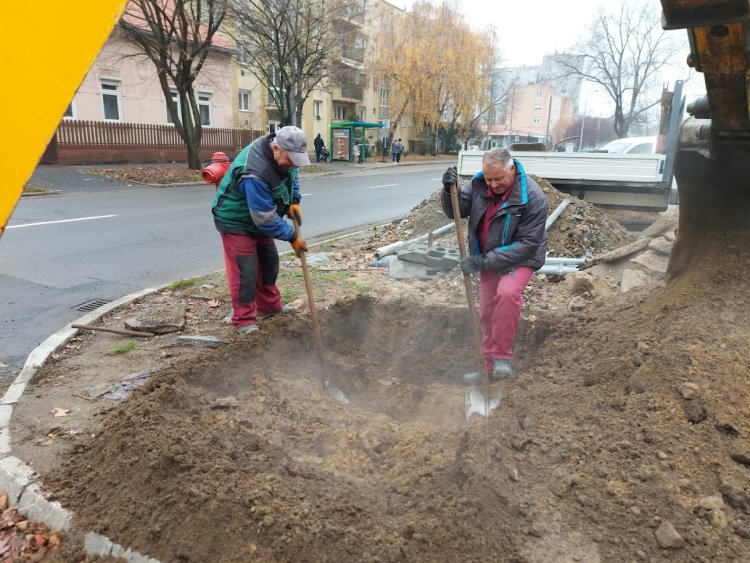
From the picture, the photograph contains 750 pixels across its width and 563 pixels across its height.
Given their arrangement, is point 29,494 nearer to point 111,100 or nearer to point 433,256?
point 433,256

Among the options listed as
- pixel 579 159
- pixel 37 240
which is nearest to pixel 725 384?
pixel 579 159

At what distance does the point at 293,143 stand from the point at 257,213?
624mm

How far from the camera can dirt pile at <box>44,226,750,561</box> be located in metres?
2.39

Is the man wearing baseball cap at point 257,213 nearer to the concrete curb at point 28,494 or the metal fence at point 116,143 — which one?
the concrete curb at point 28,494

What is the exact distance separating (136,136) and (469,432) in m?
23.7

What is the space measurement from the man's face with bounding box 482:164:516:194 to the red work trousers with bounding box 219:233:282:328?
216 centimetres

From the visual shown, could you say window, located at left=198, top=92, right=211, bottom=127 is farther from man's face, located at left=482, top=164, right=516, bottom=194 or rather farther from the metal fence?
man's face, located at left=482, top=164, right=516, bottom=194

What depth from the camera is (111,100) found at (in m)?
24.5

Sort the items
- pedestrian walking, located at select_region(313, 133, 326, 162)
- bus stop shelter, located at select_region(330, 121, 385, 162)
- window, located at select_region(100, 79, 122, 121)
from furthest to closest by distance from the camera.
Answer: bus stop shelter, located at select_region(330, 121, 385, 162) → pedestrian walking, located at select_region(313, 133, 326, 162) → window, located at select_region(100, 79, 122, 121)

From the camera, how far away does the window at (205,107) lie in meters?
28.8

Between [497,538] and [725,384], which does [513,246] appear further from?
[497,538]

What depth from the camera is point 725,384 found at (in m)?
3.15

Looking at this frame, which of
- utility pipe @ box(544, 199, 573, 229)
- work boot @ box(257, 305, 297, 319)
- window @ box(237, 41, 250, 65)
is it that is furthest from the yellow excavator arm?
window @ box(237, 41, 250, 65)

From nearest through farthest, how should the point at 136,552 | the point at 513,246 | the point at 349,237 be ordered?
the point at 136,552 → the point at 513,246 → the point at 349,237
